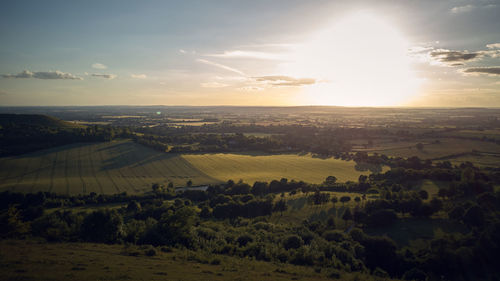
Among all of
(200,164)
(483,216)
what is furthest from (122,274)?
(200,164)

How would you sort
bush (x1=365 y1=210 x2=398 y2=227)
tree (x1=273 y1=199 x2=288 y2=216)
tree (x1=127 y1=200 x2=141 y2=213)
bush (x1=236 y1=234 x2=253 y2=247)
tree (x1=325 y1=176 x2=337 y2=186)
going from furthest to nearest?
tree (x1=325 y1=176 x2=337 y2=186) < tree (x1=273 y1=199 x2=288 y2=216) < tree (x1=127 y1=200 x2=141 y2=213) < bush (x1=365 y1=210 x2=398 y2=227) < bush (x1=236 y1=234 x2=253 y2=247)

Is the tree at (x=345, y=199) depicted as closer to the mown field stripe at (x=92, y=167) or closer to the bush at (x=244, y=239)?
the bush at (x=244, y=239)

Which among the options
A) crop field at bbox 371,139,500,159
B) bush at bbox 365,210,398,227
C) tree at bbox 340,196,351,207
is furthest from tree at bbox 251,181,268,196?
crop field at bbox 371,139,500,159

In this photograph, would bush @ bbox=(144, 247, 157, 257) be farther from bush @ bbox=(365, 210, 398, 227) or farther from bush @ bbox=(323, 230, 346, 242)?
bush @ bbox=(365, 210, 398, 227)

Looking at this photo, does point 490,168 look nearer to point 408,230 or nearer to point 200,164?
point 408,230

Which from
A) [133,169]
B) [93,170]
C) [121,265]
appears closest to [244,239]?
[121,265]

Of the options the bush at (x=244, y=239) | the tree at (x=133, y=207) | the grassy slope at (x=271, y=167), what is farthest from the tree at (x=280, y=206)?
the tree at (x=133, y=207)
